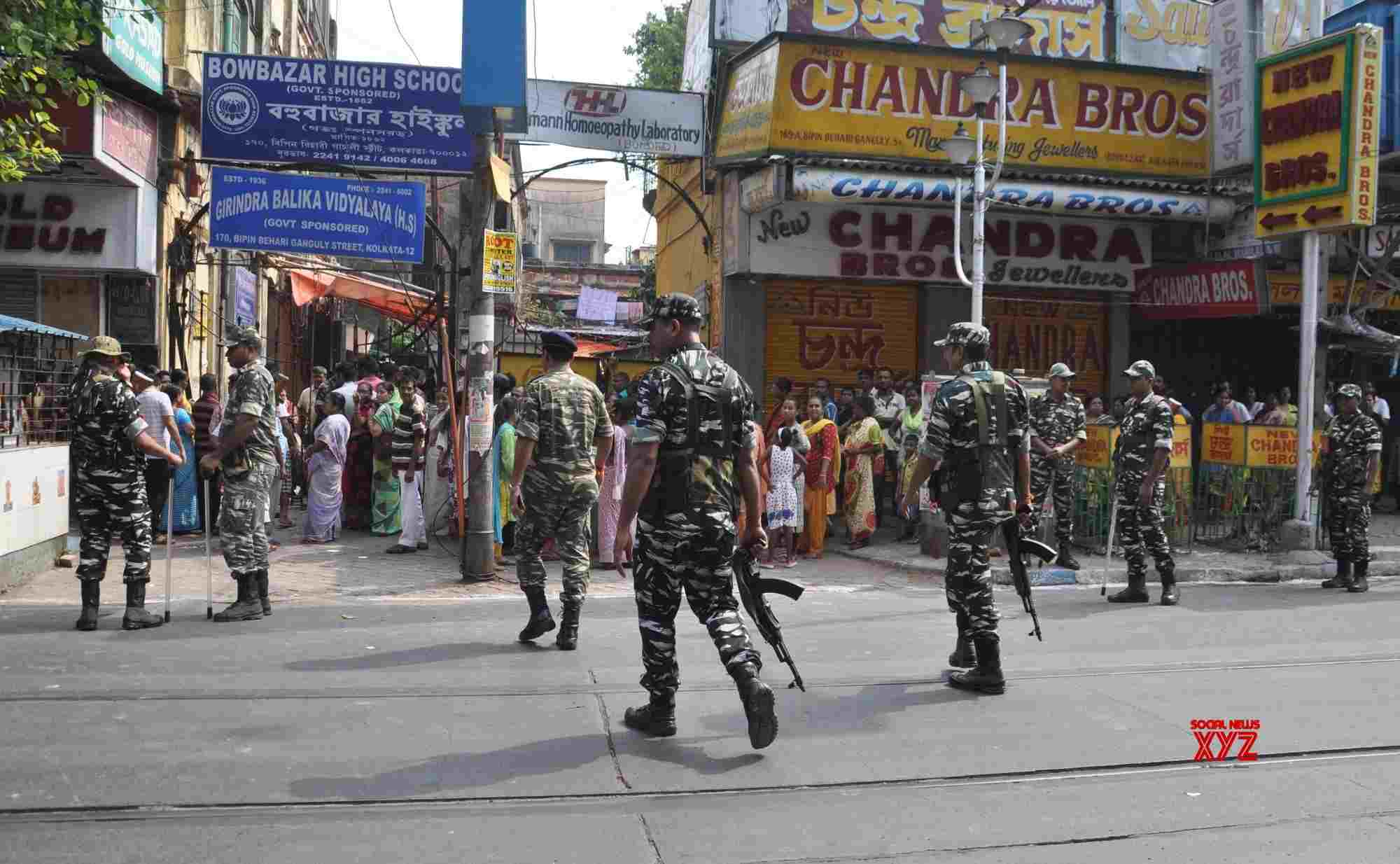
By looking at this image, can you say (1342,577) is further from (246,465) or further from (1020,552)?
(246,465)

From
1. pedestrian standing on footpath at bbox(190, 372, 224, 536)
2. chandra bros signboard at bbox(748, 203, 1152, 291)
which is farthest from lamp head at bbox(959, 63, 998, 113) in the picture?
pedestrian standing on footpath at bbox(190, 372, 224, 536)

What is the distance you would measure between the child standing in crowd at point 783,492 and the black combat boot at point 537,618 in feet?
15.5

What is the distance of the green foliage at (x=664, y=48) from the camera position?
3316 cm

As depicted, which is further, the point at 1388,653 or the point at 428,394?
the point at 428,394

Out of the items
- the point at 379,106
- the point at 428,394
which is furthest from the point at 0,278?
the point at 428,394

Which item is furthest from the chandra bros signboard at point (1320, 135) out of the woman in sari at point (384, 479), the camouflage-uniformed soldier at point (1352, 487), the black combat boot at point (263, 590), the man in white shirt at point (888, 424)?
the black combat boot at point (263, 590)

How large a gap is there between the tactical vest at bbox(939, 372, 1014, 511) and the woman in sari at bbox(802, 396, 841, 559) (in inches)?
232

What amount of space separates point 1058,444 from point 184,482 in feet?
29.6

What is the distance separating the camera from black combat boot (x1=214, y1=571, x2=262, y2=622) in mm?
8188

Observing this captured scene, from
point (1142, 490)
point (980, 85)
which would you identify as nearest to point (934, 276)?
point (980, 85)

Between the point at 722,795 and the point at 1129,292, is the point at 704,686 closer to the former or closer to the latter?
the point at 722,795

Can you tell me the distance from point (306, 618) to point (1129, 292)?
14.0m

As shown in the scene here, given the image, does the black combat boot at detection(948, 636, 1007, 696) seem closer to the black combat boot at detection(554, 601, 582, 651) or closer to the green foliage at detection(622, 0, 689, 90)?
the black combat boot at detection(554, 601, 582, 651)

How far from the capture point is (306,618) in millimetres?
8414
